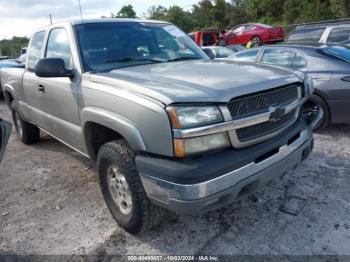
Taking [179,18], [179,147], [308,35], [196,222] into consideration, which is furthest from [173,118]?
[179,18]

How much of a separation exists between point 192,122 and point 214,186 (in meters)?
0.46

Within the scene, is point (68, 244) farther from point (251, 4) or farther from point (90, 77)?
point (251, 4)

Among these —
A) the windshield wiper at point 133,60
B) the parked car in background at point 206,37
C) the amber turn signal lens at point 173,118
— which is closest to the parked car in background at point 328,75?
the windshield wiper at point 133,60

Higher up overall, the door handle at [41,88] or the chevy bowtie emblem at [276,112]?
the door handle at [41,88]

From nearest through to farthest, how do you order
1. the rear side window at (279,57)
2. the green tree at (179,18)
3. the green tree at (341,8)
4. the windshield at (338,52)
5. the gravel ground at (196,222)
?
1. the gravel ground at (196,222)
2. the windshield at (338,52)
3. the rear side window at (279,57)
4. the green tree at (341,8)
5. the green tree at (179,18)

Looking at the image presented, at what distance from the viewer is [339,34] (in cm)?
1038

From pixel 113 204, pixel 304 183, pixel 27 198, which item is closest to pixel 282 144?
pixel 304 183

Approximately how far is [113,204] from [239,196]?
1.22m

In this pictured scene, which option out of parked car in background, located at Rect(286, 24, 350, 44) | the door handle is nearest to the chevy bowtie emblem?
the door handle

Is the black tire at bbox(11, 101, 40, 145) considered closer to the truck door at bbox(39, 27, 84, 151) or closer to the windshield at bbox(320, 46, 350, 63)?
the truck door at bbox(39, 27, 84, 151)

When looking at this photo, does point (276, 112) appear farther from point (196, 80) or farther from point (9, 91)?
point (9, 91)

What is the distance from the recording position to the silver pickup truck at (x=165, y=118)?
2.45 meters

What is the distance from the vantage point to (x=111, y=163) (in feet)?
10.00

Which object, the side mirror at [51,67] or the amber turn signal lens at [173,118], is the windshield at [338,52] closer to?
the amber turn signal lens at [173,118]
